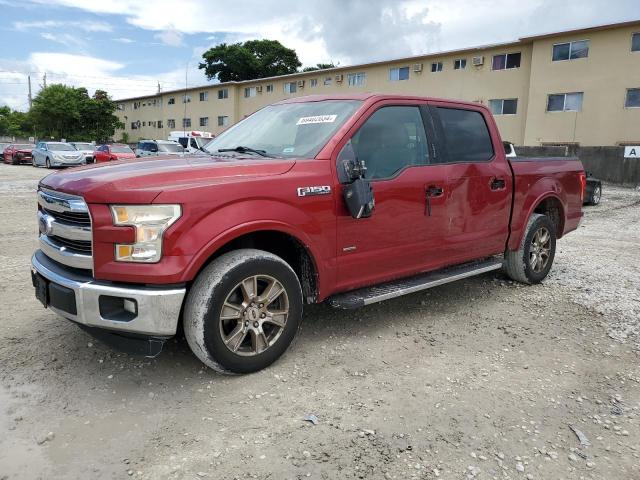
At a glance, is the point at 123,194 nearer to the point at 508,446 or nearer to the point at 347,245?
the point at 347,245

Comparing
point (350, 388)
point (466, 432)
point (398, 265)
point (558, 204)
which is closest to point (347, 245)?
point (398, 265)

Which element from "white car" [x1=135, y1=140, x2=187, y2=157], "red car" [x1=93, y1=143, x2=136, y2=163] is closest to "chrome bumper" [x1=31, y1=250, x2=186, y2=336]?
"white car" [x1=135, y1=140, x2=187, y2=157]

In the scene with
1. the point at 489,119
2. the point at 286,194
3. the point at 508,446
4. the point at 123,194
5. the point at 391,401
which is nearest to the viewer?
the point at 508,446

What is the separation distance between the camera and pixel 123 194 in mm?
2807

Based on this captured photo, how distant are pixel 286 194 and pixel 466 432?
5.80 ft

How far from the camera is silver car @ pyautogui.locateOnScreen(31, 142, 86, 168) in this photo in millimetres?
25833

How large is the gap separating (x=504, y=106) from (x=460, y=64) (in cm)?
377

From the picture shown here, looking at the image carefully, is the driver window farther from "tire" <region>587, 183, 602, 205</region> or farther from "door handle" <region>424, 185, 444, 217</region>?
"tire" <region>587, 183, 602, 205</region>

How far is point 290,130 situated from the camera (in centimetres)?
399

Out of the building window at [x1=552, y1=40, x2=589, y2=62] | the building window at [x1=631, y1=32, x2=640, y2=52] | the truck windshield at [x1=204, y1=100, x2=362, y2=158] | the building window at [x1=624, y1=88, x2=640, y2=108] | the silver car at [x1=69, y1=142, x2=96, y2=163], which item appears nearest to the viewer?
the truck windshield at [x1=204, y1=100, x2=362, y2=158]

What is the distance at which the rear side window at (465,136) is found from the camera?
14.6ft

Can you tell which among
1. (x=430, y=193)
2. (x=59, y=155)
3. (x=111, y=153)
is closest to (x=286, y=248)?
(x=430, y=193)

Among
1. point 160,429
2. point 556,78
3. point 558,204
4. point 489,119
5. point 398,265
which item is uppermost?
point 556,78

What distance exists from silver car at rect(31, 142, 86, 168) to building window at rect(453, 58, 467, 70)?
21.8 m
